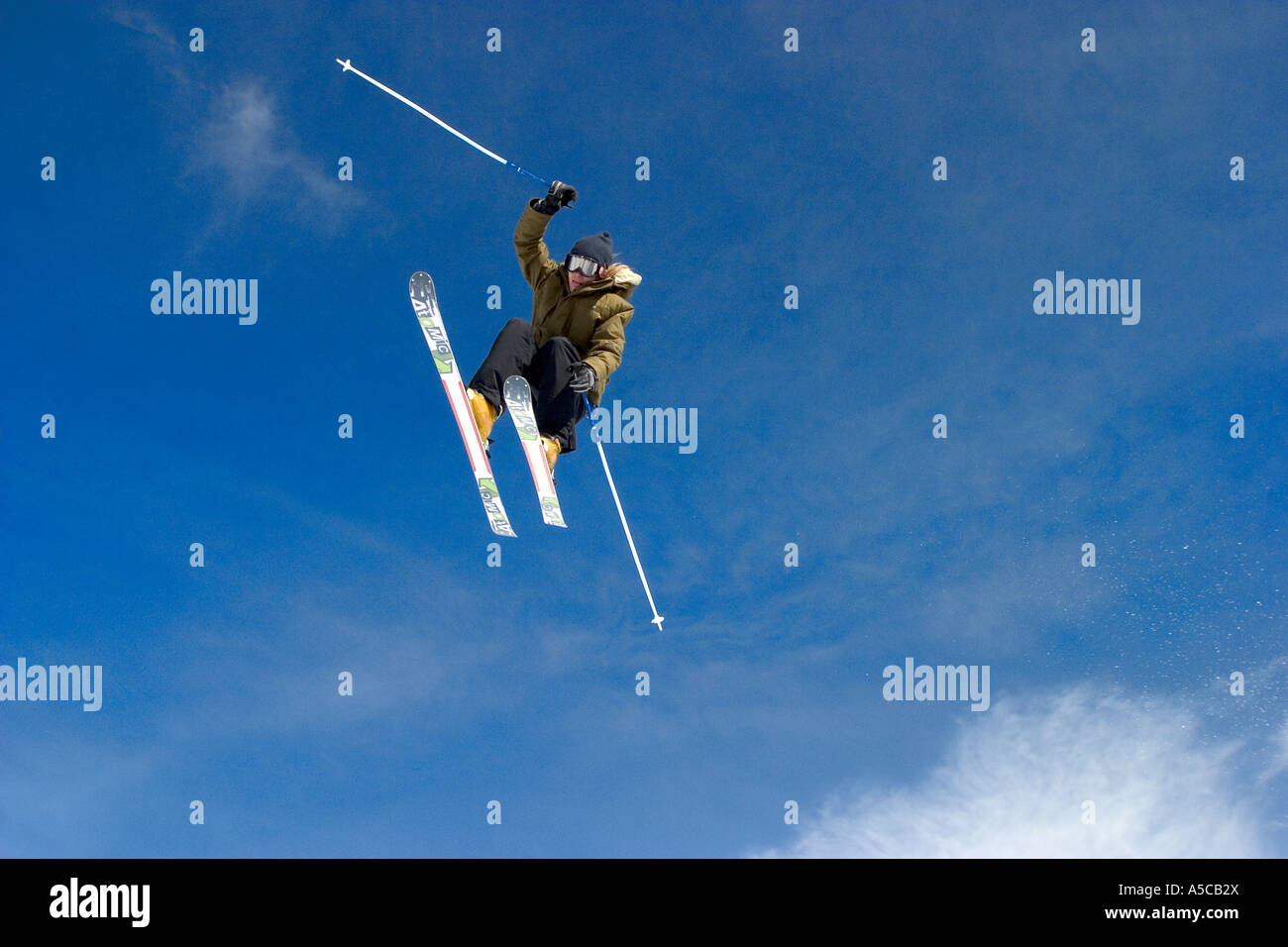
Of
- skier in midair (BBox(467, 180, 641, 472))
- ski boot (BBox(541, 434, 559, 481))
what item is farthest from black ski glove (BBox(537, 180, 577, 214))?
ski boot (BBox(541, 434, 559, 481))

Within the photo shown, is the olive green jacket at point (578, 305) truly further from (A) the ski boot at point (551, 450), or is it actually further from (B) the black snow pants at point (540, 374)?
(A) the ski boot at point (551, 450)

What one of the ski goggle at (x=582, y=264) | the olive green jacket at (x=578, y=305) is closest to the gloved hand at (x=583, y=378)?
the olive green jacket at (x=578, y=305)

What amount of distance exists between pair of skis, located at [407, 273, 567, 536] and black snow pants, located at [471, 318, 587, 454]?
19 centimetres

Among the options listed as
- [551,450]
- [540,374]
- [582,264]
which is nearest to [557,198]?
[582,264]

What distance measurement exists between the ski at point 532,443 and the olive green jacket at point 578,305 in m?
0.77

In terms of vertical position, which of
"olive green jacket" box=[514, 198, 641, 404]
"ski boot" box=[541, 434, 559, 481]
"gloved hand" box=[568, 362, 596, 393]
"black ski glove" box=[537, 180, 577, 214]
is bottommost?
"ski boot" box=[541, 434, 559, 481]

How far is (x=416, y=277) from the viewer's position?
1011cm

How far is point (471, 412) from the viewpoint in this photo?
33.8 feet

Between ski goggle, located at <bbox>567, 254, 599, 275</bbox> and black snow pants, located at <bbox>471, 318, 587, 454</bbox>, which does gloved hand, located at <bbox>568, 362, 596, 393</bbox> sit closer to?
black snow pants, located at <bbox>471, 318, 587, 454</bbox>

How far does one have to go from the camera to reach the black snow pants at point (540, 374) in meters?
10.4

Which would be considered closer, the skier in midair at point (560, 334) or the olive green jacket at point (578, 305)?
the skier in midair at point (560, 334)

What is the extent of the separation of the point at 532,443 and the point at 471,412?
0.74 metres

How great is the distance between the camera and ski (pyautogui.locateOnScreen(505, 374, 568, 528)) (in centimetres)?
1005

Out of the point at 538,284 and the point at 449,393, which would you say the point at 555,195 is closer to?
the point at 538,284
